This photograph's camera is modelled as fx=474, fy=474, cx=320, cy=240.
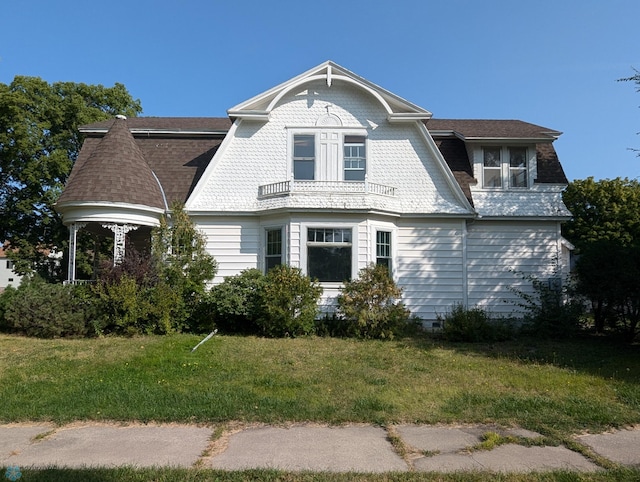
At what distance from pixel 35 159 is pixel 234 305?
16.5 metres

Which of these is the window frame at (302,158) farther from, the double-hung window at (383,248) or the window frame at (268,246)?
the double-hung window at (383,248)

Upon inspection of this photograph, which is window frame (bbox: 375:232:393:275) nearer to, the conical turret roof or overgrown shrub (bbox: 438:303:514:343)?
overgrown shrub (bbox: 438:303:514:343)

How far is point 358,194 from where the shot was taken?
14555 millimetres

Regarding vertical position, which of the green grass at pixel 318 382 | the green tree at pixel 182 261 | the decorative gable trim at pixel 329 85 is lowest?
the green grass at pixel 318 382

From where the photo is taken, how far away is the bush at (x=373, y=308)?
12.7 meters

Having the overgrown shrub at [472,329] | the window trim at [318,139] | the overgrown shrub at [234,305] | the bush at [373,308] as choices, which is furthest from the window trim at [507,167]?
the overgrown shrub at [234,305]

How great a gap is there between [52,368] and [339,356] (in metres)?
5.68

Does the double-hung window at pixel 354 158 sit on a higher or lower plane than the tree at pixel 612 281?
higher

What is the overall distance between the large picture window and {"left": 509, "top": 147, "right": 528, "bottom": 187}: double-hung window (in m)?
6.30

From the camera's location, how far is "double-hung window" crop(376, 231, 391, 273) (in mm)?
15109

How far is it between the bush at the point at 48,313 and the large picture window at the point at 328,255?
654cm

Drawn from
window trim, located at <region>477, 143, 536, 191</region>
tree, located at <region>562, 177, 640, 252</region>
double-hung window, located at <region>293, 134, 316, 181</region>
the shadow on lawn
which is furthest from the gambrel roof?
tree, located at <region>562, 177, 640, 252</region>

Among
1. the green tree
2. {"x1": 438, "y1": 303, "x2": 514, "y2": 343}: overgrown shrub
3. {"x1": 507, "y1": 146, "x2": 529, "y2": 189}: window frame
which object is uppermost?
{"x1": 507, "y1": 146, "x2": 529, "y2": 189}: window frame

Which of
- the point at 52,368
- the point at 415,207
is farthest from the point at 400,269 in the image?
the point at 52,368
